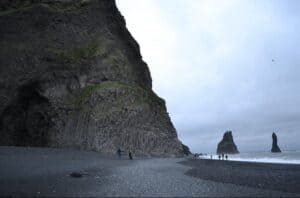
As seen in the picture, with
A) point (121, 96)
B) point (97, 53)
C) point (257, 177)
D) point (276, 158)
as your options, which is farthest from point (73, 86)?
point (276, 158)

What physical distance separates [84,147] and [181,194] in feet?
137

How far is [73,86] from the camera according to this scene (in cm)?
6775

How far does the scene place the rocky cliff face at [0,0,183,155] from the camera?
60.4 meters

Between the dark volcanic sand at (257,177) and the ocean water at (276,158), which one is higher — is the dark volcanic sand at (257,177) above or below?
below

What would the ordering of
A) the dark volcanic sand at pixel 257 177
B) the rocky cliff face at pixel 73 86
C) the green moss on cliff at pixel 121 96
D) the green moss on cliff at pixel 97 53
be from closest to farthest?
1. the dark volcanic sand at pixel 257 177
2. the rocky cliff face at pixel 73 86
3. the green moss on cliff at pixel 121 96
4. the green moss on cliff at pixel 97 53

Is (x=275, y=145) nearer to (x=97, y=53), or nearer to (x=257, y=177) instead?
→ (x=97, y=53)

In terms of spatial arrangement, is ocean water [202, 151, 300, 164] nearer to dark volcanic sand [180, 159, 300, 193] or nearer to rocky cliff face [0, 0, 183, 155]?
rocky cliff face [0, 0, 183, 155]

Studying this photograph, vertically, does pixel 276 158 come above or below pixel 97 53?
below

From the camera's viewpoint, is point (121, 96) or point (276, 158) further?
point (276, 158)

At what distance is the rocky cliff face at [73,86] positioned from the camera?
60.4m

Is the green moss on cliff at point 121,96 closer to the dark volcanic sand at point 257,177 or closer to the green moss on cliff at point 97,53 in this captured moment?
the green moss on cliff at point 97,53

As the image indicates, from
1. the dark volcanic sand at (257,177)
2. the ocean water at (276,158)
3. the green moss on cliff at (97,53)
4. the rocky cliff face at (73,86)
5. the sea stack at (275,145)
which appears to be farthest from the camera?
the sea stack at (275,145)

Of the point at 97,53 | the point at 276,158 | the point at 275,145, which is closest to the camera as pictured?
the point at 97,53

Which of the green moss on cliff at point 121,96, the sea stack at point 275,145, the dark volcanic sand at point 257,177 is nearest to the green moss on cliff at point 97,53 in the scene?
the green moss on cliff at point 121,96
